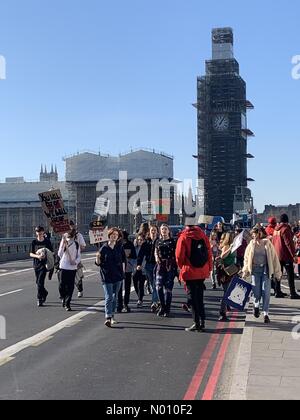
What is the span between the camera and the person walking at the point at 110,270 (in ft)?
34.8

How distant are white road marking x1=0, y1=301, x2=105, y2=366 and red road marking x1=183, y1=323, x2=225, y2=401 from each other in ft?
8.60

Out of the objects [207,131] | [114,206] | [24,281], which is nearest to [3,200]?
[114,206]

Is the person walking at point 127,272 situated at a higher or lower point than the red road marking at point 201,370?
higher

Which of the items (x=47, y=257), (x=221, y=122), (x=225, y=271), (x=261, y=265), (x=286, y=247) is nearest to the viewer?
→ (x=261, y=265)

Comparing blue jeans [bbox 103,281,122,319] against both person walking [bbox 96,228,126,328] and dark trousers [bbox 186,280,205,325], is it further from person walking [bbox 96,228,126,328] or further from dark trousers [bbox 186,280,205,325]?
dark trousers [bbox 186,280,205,325]

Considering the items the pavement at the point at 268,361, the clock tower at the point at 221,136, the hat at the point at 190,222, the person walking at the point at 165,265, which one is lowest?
the pavement at the point at 268,361

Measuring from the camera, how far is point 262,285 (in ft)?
34.8

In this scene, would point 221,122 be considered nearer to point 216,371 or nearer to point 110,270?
point 110,270

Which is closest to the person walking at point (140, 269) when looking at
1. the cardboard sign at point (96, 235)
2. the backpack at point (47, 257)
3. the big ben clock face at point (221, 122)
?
the backpack at point (47, 257)

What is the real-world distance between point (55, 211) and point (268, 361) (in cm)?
1261

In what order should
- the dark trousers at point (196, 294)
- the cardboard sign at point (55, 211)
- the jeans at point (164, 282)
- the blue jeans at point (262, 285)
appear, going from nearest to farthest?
the dark trousers at point (196, 294), the blue jeans at point (262, 285), the jeans at point (164, 282), the cardboard sign at point (55, 211)

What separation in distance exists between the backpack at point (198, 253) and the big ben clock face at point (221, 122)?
333ft

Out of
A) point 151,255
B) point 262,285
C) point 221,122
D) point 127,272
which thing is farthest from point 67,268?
point 221,122

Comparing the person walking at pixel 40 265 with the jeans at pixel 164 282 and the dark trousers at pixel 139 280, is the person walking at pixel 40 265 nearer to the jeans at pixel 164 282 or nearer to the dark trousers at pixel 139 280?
the dark trousers at pixel 139 280
